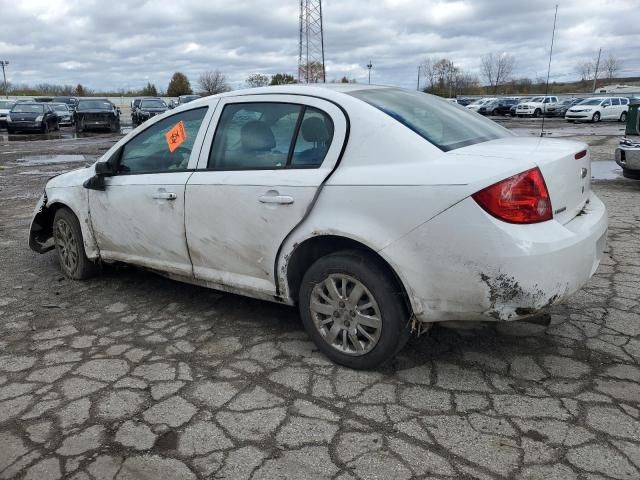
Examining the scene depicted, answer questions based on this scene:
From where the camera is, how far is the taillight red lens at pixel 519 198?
2.69 metres

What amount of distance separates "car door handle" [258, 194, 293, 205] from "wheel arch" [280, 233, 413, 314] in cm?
25

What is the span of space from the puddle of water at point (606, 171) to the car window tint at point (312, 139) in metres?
8.63

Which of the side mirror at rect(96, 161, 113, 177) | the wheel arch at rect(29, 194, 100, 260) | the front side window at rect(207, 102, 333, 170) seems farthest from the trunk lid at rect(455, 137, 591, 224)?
the wheel arch at rect(29, 194, 100, 260)

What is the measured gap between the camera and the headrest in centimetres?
352

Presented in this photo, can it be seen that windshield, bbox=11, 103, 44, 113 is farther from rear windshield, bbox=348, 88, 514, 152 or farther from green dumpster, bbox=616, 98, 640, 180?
rear windshield, bbox=348, 88, 514, 152

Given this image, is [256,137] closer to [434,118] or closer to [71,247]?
[434,118]

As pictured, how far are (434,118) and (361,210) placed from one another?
2.87ft

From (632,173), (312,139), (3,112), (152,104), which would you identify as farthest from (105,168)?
(3,112)

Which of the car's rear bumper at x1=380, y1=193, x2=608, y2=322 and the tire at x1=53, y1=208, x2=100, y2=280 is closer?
the car's rear bumper at x1=380, y1=193, x2=608, y2=322

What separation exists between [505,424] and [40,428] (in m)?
2.24

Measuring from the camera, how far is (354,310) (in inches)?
124

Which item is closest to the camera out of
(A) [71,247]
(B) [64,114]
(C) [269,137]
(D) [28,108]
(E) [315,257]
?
(E) [315,257]

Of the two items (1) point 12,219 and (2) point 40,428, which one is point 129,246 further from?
(1) point 12,219

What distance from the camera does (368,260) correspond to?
3061 mm
